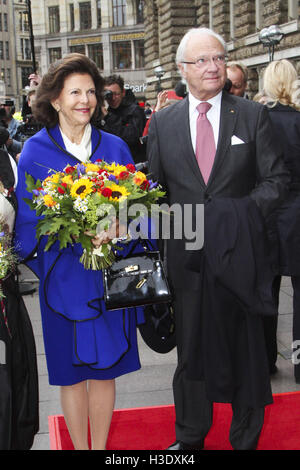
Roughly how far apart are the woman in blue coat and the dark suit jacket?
0.91 ft

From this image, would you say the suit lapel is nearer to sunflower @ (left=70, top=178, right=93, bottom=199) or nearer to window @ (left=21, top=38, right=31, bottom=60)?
sunflower @ (left=70, top=178, right=93, bottom=199)

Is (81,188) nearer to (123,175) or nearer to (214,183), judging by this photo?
(123,175)

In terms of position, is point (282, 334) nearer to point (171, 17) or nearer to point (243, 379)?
point (243, 379)


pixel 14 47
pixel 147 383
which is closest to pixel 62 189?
pixel 147 383

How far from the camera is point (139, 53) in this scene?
50.7 metres

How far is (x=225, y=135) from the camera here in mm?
2887

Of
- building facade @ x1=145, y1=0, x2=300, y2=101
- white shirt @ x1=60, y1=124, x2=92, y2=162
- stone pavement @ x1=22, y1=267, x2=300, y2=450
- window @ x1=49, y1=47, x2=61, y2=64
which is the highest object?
window @ x1=49, y1=47, x2=61, y2=64

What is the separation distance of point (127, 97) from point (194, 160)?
4.24m

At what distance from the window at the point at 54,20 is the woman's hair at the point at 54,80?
55207 mm

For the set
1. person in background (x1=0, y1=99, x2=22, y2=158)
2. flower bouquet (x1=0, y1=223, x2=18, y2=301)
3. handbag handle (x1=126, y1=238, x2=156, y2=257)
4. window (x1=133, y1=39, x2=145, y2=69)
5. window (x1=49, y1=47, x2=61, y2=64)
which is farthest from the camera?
window (x1=49, y1=47, x2=61, y2=64)

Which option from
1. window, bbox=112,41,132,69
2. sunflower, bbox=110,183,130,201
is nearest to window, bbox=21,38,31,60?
window, bbox=112,41,132,69

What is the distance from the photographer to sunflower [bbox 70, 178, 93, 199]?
2.58 meters
